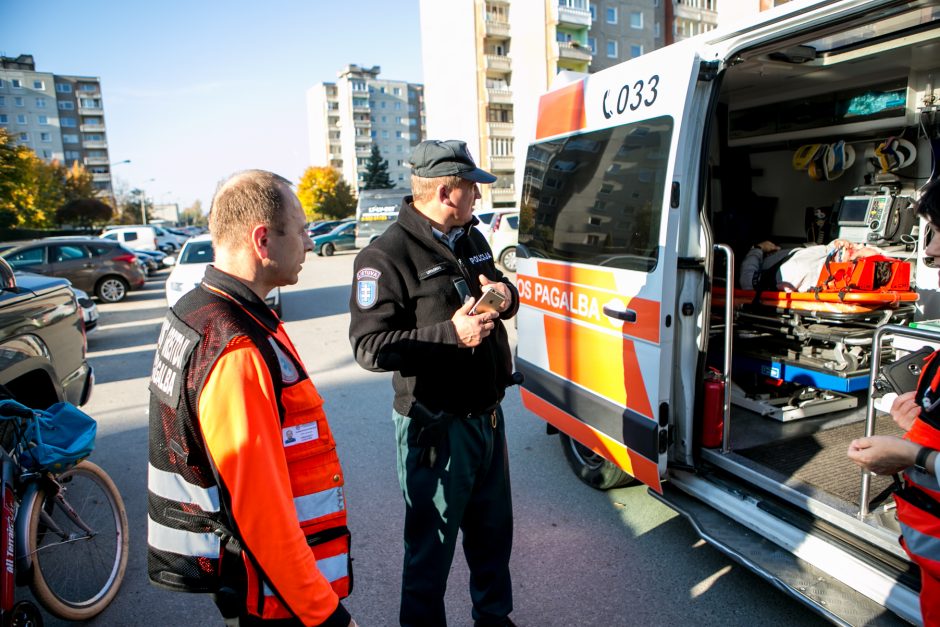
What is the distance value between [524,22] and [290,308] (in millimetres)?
42308

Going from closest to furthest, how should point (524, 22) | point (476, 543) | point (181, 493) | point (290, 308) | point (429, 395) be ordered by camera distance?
point (181, 493) < point (429, 395) < point (476, 543) < point (290, 308) < point (524, 22)

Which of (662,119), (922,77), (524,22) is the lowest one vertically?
(662,119)

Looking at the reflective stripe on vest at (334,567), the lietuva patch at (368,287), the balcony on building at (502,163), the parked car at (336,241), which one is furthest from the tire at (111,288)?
the balcony on building at (502,163)

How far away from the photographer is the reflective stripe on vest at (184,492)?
1424 millimetres

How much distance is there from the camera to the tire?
14562mm

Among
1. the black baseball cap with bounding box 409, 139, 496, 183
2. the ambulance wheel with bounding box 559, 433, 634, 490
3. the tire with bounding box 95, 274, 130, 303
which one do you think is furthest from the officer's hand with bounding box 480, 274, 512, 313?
the tire with bounding box 95, 274, 130, 303

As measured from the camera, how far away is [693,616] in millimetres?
2668

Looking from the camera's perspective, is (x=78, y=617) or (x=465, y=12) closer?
(x=78, y=617)

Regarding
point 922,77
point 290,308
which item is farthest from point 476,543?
point 290,308

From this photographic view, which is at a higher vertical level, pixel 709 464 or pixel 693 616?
pixel 709 464

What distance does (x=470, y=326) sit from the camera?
2.06m

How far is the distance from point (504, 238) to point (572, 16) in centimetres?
3843

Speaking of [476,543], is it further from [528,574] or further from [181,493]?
[181,493]

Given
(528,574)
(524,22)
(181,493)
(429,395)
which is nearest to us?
(181,493)
